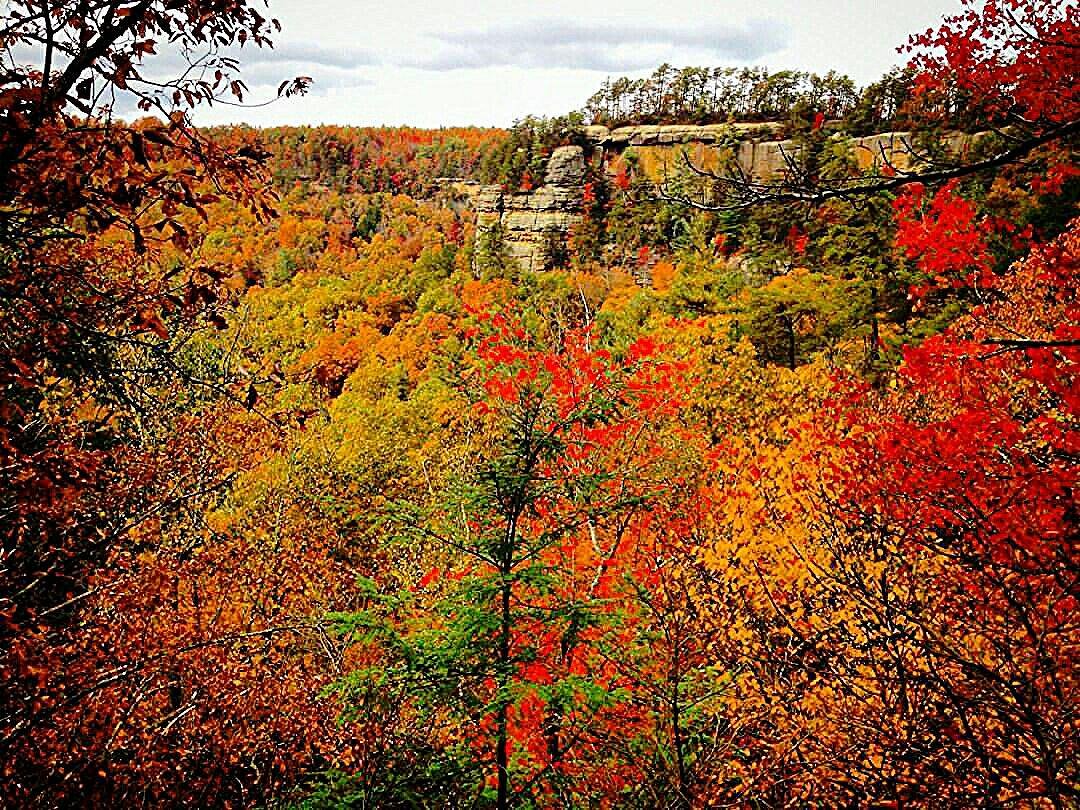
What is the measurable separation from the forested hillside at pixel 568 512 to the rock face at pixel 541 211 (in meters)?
26.7

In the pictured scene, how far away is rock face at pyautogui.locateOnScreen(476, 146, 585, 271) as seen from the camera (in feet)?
175

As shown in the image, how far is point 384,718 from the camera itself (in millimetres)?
7188

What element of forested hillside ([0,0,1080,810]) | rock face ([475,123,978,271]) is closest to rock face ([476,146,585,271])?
rock face ([475,123,978,271])

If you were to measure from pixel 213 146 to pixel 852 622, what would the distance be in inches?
397

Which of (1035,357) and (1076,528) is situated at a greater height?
(1035,357)

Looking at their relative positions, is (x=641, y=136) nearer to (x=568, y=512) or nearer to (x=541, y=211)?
(x=541, y=211)

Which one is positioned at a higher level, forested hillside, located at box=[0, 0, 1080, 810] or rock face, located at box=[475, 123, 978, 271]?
rock face, located at box=[475, 123, 978, 271]

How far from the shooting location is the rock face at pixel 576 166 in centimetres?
5175

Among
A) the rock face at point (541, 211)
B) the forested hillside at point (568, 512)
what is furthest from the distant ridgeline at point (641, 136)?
the forested hillside at point (568, 512)

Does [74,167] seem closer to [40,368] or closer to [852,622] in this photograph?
[40,368]

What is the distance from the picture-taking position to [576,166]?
184 feet

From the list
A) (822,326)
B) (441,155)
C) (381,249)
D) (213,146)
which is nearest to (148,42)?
(213,146)

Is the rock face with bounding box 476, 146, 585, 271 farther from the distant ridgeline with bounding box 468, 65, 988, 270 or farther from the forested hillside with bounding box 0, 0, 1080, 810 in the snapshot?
the forested hillside with bounding box 0, 0, 1080, 810

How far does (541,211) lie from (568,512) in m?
48.6
